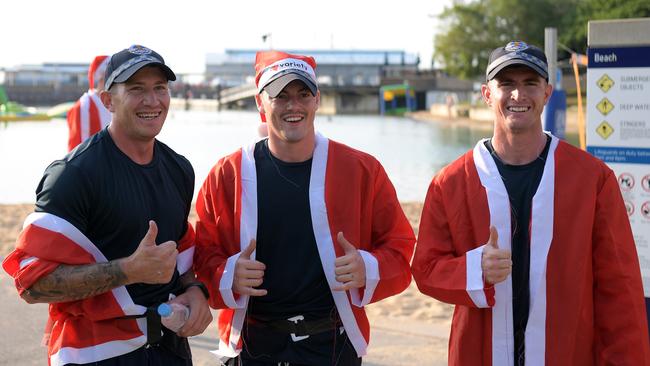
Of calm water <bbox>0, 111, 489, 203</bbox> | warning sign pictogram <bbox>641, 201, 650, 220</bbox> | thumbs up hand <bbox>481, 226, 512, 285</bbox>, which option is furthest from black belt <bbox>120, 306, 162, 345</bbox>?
calm water <bbox>0, 111, 489, 203</bbox>

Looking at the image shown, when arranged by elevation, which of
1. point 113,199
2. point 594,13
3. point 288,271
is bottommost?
point 288,271

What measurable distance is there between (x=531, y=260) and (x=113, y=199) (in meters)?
1.70

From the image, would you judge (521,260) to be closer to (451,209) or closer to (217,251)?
(451,209)

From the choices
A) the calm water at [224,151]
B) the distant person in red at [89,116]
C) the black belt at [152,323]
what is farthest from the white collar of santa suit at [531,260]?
the calm water at [224,151]

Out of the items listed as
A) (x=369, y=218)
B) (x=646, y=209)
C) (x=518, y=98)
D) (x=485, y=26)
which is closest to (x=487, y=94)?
(x=518, y=98)

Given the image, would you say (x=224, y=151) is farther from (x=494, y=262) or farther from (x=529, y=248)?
(x=494, y=262)

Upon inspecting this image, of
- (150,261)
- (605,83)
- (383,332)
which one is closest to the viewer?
(150,261)

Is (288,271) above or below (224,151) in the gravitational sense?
above

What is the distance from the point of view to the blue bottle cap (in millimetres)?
3600

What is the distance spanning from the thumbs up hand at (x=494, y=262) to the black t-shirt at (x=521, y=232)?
0.20m

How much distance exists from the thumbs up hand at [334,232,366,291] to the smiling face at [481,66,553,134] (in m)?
0.81

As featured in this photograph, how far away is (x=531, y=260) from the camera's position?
143 inches

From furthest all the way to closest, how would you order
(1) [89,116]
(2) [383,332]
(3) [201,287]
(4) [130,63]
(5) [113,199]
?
(1) [89,116] → (2) [383,332] → (3) [201,287] → (4) [130,63] → (5) [113,199]

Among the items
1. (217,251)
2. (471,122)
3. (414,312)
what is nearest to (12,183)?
(414,312)
